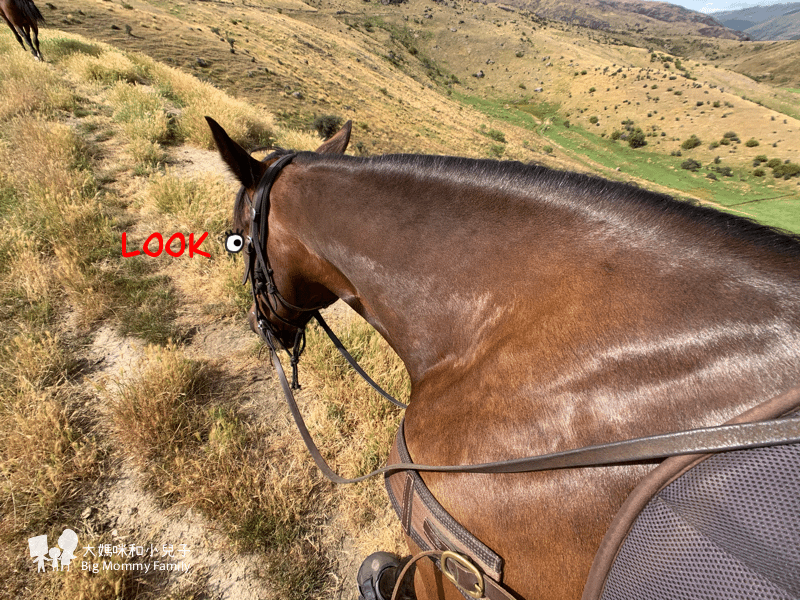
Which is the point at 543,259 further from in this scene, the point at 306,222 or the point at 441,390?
the point at 306,222

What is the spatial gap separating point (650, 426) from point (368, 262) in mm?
1231

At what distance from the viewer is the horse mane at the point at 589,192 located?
1.03 meters

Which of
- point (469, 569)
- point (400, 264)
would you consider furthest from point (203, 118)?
point (469, 569)

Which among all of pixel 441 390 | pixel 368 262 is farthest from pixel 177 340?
pixel 441 390

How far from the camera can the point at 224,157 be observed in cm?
182

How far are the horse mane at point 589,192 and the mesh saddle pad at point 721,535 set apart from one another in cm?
66

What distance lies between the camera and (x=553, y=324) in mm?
1113

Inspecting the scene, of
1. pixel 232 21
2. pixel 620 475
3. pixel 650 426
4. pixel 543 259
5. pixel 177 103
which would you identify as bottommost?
pixel 177 103

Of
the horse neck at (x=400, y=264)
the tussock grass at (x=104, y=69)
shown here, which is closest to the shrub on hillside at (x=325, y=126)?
the tussock grass at (x=104, y=69)

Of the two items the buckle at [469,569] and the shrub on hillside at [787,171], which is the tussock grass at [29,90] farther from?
the shrub on hillside at [787,171]

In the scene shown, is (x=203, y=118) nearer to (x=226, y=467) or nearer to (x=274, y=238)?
(x=274, y=238)

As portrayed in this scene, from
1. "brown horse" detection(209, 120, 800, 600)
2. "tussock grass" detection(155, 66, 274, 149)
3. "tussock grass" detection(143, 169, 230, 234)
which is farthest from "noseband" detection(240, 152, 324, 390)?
"tussock grass" detection(155, 66, 274, 149)

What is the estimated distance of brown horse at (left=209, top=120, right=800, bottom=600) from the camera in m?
0.90

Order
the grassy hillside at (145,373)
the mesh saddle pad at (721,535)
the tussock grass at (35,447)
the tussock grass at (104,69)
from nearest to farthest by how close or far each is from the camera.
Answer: the mesh saddle pad at (721,535) < the tussock grass at (35,447) < the grassy hillside at (145,373) < the tussock grass at (104,69)
